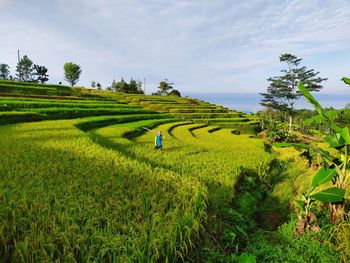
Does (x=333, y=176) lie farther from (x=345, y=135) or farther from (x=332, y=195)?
(x=345, y=135)

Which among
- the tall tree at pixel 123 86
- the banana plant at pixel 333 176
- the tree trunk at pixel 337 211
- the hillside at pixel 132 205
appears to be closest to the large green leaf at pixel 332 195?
the banana plant at pixel 333 176

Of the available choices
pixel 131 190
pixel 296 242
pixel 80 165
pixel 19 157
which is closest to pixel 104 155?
pixel 80 165

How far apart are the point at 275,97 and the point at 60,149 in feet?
100

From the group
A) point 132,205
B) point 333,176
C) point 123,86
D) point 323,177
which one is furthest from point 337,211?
point 123,86

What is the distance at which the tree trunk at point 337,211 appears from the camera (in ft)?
15.6

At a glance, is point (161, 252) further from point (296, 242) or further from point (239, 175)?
point (239, 175)

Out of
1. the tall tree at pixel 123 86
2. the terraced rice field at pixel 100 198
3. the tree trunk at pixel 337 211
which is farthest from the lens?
the tall tree at pixel 123 86

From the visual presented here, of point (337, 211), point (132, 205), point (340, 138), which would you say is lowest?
point (132, 205)

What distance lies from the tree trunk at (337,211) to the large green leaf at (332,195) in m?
0.50

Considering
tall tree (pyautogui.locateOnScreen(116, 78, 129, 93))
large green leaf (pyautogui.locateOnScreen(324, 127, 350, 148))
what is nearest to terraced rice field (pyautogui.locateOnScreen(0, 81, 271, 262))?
large green leaf (pyautogui.locateOnScreen(324, 127, 350, 148))

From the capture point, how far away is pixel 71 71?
205 ft

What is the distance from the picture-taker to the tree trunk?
4.76m

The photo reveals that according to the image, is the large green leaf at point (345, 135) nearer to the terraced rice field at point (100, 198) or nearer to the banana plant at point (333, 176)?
the banana plant at point (333, 176)

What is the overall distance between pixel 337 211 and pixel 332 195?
0.68m
